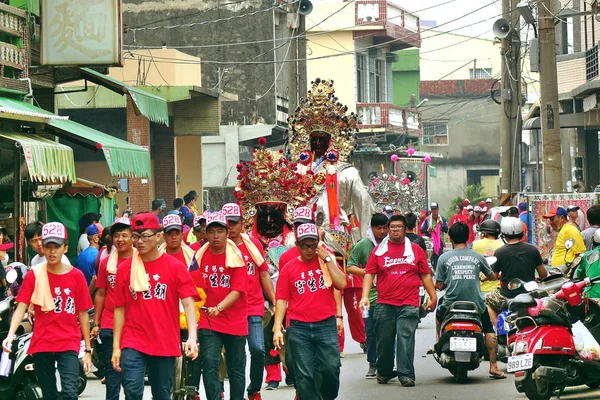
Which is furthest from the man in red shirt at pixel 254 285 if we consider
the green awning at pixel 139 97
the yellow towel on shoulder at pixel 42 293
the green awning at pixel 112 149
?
the green awning at pixel 139 97

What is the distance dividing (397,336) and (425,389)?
0.65 metres

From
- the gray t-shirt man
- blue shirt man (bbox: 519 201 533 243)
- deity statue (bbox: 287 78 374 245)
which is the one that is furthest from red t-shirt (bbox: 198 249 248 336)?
blue shirt man (bbox: 519 201 533 243)

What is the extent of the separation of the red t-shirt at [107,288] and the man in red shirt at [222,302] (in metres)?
0.72

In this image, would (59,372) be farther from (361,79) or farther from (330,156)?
(361,79)

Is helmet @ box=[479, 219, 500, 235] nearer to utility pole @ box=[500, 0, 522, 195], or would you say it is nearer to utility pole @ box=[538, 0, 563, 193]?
utility pole @ box=[538, 0, 563, 193]

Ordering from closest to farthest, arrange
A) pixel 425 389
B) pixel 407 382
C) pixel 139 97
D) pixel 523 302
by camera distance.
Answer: pixel 523 302, pixel 425 389, pixel 407 382, pixel 139 97

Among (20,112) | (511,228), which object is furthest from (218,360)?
(20,112)

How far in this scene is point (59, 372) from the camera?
34.8ft

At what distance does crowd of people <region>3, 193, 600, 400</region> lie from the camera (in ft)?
32.1

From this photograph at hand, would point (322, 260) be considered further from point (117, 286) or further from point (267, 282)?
point (117, 286)

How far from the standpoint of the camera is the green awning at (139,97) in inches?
881

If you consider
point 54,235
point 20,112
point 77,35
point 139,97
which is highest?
point 77,35

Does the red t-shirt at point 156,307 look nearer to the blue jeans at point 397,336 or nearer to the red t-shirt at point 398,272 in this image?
the red t-shirt at point 398,272

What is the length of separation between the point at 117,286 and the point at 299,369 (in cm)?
189
